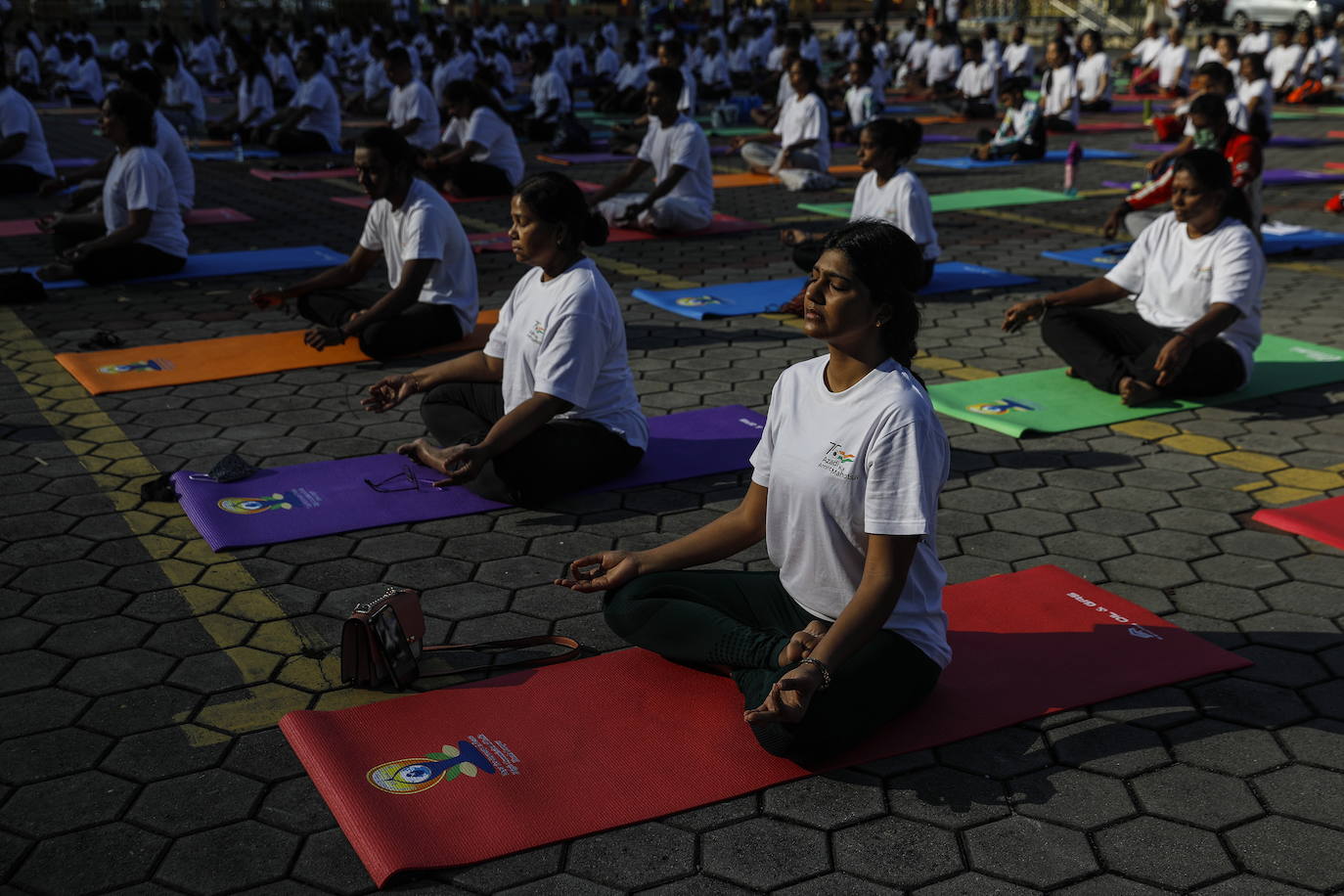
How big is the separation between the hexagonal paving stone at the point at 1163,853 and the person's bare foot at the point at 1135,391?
321 centimetres

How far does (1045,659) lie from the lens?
3.54m

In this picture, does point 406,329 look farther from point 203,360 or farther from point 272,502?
point 272,502

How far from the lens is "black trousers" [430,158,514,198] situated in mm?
11789

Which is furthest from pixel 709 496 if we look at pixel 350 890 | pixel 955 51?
pixel 955 51

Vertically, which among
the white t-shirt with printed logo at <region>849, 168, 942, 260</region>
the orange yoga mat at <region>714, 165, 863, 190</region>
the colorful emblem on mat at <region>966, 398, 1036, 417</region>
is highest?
the white t-shirt with printed logo at <region>849, 168, 942, 260</region>

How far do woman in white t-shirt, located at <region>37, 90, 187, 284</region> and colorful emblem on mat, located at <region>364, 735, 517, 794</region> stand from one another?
19.6 feet

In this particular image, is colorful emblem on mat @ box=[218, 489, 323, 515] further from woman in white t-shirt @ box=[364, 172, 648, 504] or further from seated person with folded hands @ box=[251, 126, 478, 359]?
seated person with folded hands @ box=[251, 126, 478, 359]

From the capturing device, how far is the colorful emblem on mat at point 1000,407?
226 inches

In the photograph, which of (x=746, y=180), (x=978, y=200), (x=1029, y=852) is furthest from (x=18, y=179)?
(x=1029, y=852)

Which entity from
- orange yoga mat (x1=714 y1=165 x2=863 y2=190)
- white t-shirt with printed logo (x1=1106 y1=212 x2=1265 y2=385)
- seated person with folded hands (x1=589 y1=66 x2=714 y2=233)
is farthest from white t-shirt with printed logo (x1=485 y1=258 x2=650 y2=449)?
orange yoga mat (x1=714 y1=165 x2=863 y2=190)

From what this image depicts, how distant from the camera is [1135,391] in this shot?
575 centimetres

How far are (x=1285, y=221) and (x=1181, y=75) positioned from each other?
12.8m

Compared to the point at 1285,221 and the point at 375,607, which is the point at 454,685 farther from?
the point at 1285,221

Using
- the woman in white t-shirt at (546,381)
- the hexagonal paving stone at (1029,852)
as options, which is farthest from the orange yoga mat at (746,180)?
the hexagonal paving stone at (1029,852)
